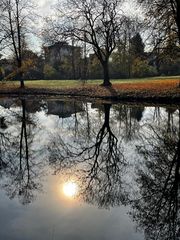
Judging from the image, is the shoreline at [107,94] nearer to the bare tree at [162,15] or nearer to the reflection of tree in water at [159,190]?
the bare tree at [162,15]

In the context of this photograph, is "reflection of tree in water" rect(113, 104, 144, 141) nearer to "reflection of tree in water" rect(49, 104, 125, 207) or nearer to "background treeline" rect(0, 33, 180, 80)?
"reflection of tree in water" rect(49, 104, 125, 207)

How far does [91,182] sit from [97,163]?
1985mm

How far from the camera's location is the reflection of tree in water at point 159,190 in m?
7.62

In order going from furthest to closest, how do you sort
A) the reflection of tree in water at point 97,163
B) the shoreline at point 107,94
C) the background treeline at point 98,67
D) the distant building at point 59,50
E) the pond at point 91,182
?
the background treeline at point 98,67 → the distant building at point 59,50 → the shoreline at point 107,94 → the reflection of tree in water at point 97,163 → the pond at point 91,182

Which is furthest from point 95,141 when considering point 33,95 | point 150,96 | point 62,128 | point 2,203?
point 33,95

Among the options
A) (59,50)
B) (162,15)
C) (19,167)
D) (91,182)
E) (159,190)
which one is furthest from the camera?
(59,50)

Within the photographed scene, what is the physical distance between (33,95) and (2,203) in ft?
118

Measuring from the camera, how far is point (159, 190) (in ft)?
31.1

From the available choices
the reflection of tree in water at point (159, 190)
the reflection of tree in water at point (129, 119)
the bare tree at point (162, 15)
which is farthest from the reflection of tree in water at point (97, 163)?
the bare tree at point (162, 15)

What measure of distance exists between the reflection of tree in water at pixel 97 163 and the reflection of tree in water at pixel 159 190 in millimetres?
633

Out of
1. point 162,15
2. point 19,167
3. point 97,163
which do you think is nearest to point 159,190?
point 97,163

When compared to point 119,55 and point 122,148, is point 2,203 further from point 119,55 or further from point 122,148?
point 119,55

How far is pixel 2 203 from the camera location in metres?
9.11

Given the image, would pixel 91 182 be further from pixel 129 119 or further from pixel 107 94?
pixel 107 94
